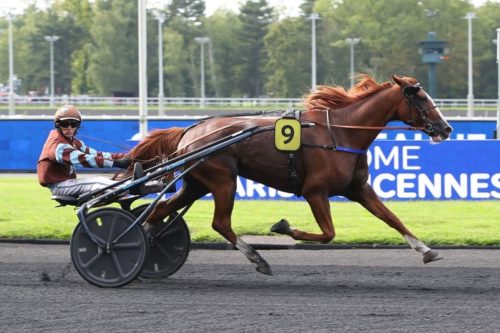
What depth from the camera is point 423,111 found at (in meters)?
9.01

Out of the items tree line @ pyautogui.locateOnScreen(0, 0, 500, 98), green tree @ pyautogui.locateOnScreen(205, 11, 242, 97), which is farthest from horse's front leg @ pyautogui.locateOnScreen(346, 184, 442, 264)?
green tree @ pyautogui.locateOnScreen(205, 11, 242, 97)

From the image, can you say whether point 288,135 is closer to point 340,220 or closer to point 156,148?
point 156,148

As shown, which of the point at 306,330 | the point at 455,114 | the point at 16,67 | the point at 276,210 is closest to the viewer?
the point at 306,330

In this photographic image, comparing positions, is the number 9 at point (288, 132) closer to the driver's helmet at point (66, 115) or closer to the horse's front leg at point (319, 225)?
the horse's front leg at point (319, 225)

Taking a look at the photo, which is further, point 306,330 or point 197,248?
point 197,248

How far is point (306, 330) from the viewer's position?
6.70 m

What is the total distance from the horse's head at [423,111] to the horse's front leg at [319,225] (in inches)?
41.5

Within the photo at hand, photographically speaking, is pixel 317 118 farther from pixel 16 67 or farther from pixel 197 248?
pixel 16 67

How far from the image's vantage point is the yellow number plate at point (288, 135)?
8.72m

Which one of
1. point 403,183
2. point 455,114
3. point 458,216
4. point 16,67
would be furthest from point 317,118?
point 16,67

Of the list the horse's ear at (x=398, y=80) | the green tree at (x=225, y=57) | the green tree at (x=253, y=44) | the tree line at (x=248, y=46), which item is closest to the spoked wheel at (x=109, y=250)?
the horse's ear at (x=398, y=80)

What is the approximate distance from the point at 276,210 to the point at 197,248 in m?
3.23

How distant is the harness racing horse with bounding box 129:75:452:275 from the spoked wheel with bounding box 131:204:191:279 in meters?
0.11

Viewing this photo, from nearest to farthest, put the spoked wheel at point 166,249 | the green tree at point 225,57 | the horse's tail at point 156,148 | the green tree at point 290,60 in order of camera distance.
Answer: the spoked wheel at point 166,249, the horse's tail at point 156,148, the green tree at point 290,60, the green tree at point 225,57
